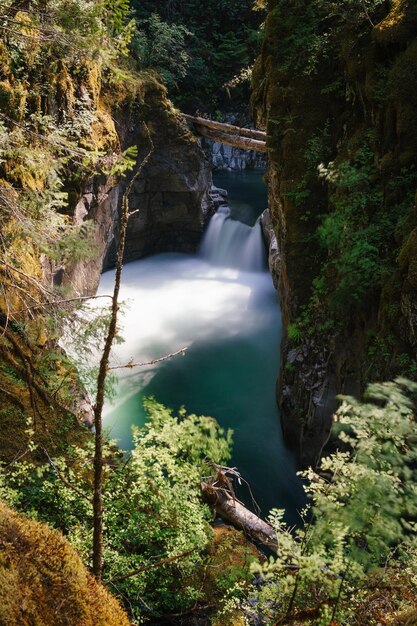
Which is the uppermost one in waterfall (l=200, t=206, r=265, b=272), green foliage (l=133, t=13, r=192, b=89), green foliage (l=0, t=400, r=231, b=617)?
green foliage (l=133, t=13, r=192, b=89)

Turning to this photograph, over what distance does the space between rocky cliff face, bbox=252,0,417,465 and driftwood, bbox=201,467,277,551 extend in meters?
2.36

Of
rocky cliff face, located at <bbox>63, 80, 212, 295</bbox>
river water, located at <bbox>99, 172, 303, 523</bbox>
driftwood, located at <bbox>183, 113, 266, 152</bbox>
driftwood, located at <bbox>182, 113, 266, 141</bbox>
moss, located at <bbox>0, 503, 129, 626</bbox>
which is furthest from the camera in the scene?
driftwood, located at <bbox>182, 113, 266, 141</bbox>

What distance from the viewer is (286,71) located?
799cm

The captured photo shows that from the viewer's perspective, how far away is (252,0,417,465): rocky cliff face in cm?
579

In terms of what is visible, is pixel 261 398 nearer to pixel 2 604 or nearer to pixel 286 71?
pixel 286 71

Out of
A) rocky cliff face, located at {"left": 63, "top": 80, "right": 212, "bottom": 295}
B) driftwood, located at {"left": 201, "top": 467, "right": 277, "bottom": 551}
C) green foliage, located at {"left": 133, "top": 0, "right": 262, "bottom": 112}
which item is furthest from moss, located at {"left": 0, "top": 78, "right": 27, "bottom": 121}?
green foliage, located at {"left": 133, "top": 0, "right": 262, "bottom": 112}

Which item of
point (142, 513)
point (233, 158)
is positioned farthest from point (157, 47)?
point (142, 513)

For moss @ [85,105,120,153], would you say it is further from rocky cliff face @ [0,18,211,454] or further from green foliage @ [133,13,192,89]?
green foliage @ [133,13,192,89]

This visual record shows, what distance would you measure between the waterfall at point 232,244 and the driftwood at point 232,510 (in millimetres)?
13339

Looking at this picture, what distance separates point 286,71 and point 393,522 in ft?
27.5

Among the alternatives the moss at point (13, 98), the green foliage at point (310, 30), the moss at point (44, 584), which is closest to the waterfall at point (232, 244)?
the green foliage at point (310, 30)

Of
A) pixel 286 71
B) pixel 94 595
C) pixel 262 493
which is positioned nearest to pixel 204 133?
pixel 286 71

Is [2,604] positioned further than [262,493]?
No

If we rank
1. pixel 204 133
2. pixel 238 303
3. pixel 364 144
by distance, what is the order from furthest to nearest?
pixel 204 133 < pixel 238 303 < pixel 364 144
